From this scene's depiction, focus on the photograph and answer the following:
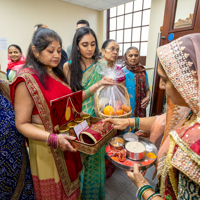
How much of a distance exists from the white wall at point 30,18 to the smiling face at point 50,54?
92.9 inches

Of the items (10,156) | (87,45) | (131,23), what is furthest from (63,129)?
(131,23)

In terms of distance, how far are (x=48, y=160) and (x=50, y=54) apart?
0.80m

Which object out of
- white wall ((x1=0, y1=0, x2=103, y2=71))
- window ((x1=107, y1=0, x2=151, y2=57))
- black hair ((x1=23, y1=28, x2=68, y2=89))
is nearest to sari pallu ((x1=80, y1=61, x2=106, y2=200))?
black hair ((x1=23, y1=28, x2=68, y2=89))

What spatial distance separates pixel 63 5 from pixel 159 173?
5690 millimetres

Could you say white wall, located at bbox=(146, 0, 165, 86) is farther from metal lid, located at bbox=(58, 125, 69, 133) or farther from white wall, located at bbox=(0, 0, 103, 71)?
metal lid, located at bbox=(58, 125, 69, 133)

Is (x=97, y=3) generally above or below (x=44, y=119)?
above


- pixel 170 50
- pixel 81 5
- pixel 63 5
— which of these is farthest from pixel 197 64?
pixel 81 5

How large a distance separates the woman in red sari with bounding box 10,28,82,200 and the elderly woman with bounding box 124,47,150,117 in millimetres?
1354

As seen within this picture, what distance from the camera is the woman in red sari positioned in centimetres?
89

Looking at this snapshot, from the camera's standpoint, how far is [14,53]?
3.38m

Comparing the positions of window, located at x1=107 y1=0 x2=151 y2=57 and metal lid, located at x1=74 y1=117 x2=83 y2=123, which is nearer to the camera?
metal lid, located at x1=74 y1=117 x2=83 y2=123

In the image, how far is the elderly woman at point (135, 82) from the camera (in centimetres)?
222

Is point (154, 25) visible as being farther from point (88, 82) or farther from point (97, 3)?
point (88, 82)

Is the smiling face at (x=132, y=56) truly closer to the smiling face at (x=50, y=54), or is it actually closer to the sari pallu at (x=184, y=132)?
the smiling face at (x=50, y=54)
